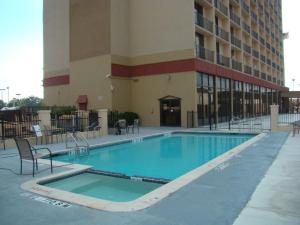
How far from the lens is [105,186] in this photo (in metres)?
7.02

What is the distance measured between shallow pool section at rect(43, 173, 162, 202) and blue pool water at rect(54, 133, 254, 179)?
1140 millimetres

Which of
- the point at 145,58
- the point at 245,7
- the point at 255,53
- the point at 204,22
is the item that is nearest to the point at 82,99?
the point at 145,58

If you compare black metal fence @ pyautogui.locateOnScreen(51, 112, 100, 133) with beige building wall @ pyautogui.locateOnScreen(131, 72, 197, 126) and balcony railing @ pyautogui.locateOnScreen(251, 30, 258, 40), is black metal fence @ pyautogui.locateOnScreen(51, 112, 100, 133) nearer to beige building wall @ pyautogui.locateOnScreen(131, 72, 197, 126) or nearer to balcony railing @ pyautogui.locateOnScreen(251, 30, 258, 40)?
beige building wall @ pyautogui.locateOnScreen(131, 72, 197, 126)

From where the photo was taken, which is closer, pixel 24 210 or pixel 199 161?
pixel 24 210

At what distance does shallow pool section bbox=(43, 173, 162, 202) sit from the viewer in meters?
6.37

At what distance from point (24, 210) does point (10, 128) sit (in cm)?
933

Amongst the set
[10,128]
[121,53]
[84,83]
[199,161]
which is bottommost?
[199,161]

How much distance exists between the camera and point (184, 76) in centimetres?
2139

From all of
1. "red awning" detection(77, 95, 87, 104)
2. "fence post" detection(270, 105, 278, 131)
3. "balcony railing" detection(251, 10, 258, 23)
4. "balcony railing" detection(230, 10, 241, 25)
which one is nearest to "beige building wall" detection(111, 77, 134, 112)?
"red awning" detection(77, 95, 87, 104)

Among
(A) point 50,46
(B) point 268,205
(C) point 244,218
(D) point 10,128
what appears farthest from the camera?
(A) point 50,46

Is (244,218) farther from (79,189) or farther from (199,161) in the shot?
(199,161)

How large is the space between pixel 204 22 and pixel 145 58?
534cm

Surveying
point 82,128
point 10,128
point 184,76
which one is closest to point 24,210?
point 10,128

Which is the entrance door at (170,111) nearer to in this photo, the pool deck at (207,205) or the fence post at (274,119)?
the fence post at (274,119)
